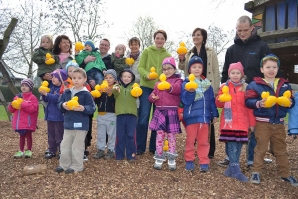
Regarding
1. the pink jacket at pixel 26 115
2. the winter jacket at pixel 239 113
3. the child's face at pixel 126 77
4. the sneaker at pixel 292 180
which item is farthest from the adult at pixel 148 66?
the sneaker at pixel 292 180

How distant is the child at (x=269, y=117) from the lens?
4.07 meters

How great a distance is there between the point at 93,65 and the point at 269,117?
3.00 metres

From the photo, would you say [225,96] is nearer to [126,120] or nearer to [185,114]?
[185,114]

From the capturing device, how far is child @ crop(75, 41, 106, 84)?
519 cm

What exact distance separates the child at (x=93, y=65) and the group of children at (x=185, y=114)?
0.29 m

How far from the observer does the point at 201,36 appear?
4961mm

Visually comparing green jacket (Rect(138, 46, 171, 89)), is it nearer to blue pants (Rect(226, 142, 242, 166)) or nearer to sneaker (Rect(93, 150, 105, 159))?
sneaker (Rect(93, 150, 105, 159))

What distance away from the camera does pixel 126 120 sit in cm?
485

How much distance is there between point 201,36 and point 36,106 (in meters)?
3.06

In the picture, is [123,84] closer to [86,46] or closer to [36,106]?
[86,46]

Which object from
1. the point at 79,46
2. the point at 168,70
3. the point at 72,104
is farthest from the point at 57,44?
the point at 168,70

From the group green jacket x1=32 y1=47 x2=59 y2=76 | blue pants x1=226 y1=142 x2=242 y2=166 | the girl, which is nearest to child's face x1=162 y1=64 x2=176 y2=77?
the girl

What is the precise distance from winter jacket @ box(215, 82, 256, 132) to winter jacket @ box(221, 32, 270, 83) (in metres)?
0.52

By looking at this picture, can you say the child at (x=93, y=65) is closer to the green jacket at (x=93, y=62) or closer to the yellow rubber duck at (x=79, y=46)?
the green jacket at (x=93, y=62)
